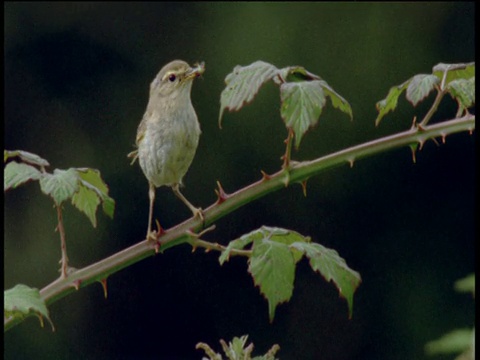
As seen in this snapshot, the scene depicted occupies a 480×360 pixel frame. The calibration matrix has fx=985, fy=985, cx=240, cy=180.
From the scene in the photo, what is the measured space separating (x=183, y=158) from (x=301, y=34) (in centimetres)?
263

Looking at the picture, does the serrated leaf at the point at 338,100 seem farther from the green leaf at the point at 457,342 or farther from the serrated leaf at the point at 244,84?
the green leaf at the point at 457,342

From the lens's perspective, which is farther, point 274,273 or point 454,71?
point 454,71

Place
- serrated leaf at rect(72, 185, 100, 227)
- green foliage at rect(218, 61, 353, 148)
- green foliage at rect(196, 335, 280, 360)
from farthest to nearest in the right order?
1. serrated leaf at rect(72, 185, 100, 227)
2. green foliage at rect(218, 61, 353, 148)
3. green foliage at rect(196, 335, 280, 360)

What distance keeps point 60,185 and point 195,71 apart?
43 cm

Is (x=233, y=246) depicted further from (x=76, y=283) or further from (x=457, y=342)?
(x=457, y=342)

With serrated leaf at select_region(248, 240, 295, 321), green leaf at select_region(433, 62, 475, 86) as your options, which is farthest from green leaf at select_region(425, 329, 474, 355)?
serrated leaf at select_region(248, 240, 295, 321)

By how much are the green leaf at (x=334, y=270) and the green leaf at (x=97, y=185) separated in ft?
0.72

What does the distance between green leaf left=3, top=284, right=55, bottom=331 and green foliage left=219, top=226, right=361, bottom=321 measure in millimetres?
154

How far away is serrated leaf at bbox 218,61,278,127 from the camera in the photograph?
0.88 meters

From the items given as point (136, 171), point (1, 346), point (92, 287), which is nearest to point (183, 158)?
point (1, 346)

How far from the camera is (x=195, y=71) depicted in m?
1.29

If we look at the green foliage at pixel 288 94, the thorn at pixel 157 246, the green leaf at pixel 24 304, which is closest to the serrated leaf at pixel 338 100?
the green foliage at pixel 288 94

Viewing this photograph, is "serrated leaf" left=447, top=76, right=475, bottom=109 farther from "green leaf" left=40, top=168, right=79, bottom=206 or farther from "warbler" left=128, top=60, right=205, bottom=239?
"warbler" left=128, top=60, right=205, bottom=239

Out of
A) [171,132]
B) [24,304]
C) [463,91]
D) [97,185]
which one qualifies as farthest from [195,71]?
[24,304]
